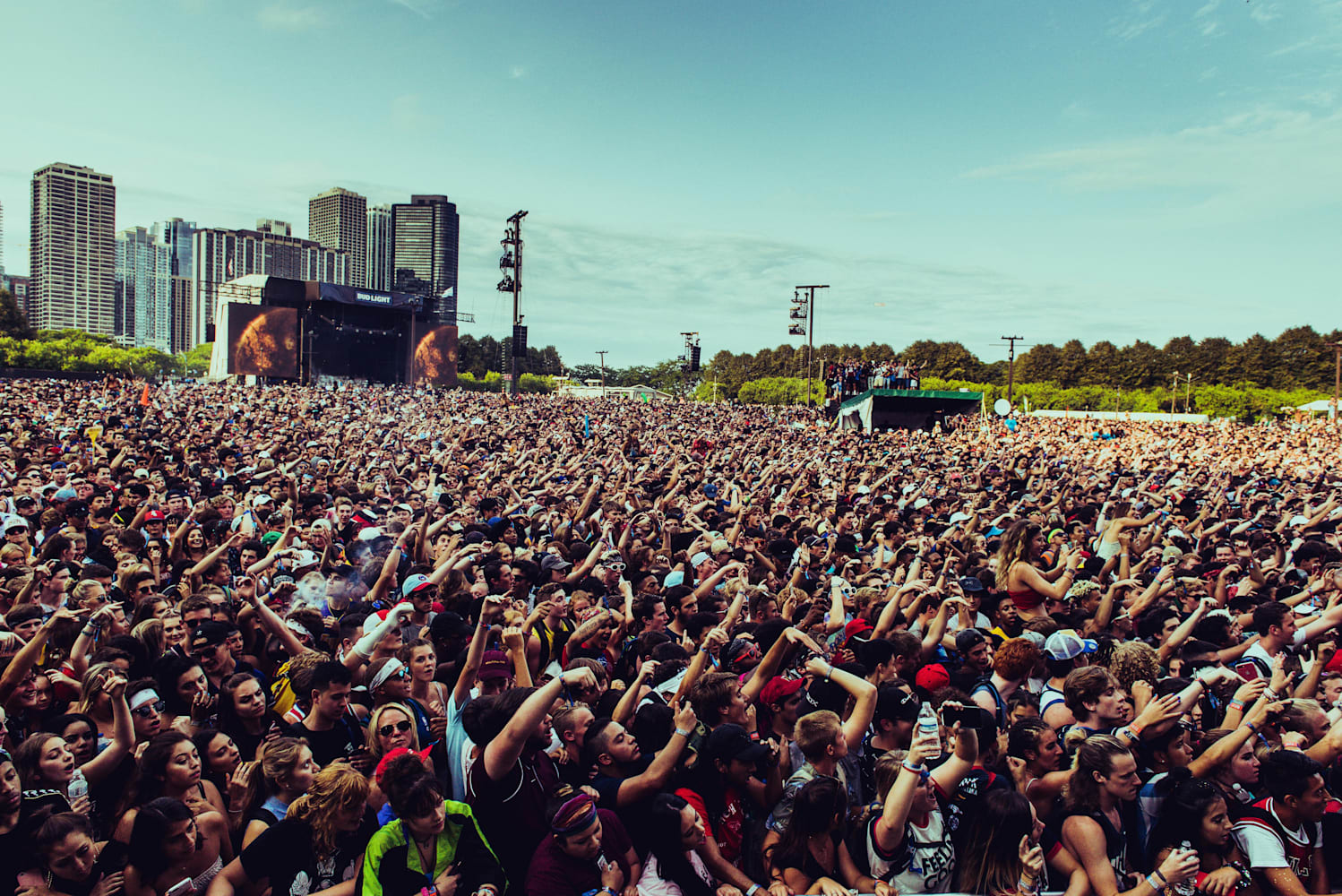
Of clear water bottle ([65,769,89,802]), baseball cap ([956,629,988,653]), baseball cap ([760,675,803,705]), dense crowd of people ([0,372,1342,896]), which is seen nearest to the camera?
dense crowd of people ([0,372,1342,896])

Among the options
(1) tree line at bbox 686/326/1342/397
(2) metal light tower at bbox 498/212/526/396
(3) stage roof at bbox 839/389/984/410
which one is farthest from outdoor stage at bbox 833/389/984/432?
(1) tree line at bbox 686/326/1342/397

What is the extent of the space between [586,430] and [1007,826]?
22.7m

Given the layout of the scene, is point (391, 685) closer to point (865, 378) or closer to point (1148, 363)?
point (865, 378)

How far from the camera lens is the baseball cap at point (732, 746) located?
337 cm

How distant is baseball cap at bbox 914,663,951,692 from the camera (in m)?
4.36

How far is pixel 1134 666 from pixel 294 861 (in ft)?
13.1

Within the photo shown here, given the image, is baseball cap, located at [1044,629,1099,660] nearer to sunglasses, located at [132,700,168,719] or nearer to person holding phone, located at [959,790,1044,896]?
person holding phone, located at [959,790,1044,896]

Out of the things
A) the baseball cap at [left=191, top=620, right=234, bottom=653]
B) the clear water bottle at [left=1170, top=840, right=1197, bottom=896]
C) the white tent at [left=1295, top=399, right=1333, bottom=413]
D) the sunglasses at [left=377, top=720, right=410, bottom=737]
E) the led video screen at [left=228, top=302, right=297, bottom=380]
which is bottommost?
the clear water bottle at [left=1170, top=840, right=1197, bottom=896]

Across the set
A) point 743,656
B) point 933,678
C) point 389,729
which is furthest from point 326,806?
point 933,678

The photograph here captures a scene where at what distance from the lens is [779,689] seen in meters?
4.12

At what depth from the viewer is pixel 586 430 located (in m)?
25.4

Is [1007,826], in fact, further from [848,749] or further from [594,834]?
[594,834]

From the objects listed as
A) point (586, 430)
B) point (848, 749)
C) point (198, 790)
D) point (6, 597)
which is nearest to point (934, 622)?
point (848, 749)

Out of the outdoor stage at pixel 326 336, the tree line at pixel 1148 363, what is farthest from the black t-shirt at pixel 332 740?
the tree line at pixel 1148 363
